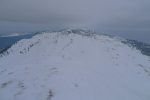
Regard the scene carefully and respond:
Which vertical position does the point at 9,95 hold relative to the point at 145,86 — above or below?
above

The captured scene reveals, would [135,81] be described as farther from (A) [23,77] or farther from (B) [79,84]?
(A) [23,77]

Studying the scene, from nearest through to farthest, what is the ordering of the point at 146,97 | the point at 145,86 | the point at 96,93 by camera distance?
the point at 96,93 → the point at 146,97 → the point at 145,86

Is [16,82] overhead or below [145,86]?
overhead

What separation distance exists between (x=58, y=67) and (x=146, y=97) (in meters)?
19.1

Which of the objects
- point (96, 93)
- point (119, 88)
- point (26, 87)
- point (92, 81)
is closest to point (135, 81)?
point (119, 88)

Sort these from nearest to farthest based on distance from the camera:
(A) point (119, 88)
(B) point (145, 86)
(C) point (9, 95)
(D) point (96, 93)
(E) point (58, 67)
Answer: (C) point (9, 95) < (D) point (96, 93) < (A) point (119, 88) < (B) point (145, 86) < (E) point (58, 67)

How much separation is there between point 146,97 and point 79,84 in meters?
11.7

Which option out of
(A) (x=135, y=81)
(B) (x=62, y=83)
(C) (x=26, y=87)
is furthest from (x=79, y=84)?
(A) (x=135, y=81)

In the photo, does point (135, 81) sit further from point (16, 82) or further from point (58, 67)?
point (16, 82)

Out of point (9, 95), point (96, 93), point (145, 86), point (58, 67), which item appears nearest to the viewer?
point (9, 95)

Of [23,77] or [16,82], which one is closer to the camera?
[16,82]

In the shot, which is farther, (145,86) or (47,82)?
(145,86)

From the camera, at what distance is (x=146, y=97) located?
33.6 meters

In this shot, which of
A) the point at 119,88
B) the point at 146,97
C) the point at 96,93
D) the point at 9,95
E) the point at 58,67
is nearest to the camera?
the point at 9,95
